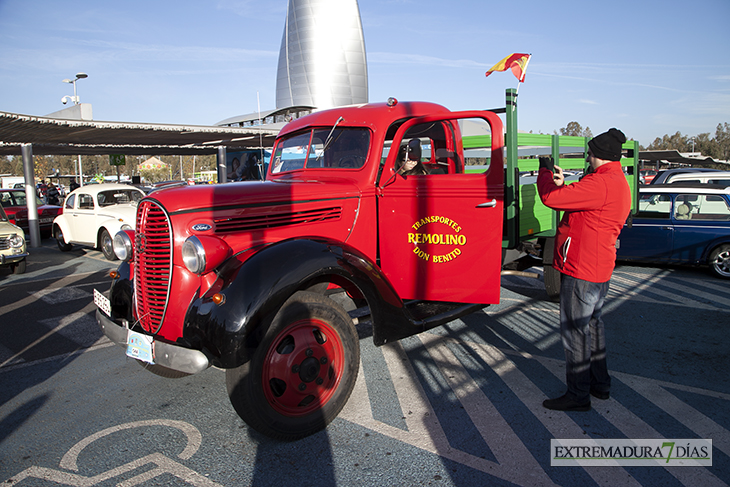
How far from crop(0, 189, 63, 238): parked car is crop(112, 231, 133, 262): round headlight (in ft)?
43.2

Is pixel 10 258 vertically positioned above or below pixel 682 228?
below

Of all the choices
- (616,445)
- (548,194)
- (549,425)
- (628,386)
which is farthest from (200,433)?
(628,386)

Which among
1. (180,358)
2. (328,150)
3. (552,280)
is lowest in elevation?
(552,280)

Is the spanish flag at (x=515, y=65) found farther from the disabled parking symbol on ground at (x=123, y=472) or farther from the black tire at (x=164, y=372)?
the disabled parking symbol on ground at (x=123, y=472)

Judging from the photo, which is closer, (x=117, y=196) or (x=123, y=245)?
(x=123, y=245)

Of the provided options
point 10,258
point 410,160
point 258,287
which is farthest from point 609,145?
→ point 10,258

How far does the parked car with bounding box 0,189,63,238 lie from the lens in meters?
14.2

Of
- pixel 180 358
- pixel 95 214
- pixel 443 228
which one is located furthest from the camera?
pixel 95 214

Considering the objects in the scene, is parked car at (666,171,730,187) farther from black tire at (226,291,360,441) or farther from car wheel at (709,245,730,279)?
black tire at (226,291,360,441)

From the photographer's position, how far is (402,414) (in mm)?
3320

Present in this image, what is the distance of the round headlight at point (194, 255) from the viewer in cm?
294

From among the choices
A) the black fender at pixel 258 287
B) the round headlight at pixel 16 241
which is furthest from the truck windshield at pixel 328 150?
the round headlight at pixel 16 241

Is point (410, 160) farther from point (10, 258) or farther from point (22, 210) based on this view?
point (22, 210)

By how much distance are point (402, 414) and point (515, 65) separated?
13.2 feet
